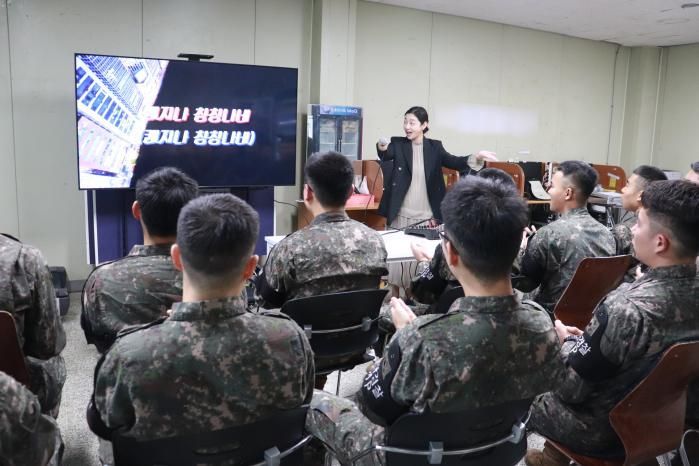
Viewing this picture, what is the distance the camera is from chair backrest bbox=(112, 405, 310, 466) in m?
1.28

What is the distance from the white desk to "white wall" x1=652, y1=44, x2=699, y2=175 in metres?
6.10

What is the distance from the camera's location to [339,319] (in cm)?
231

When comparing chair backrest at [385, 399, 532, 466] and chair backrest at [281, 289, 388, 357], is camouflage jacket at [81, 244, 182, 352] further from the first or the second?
chair backrest at [385, 399, 532, 466]

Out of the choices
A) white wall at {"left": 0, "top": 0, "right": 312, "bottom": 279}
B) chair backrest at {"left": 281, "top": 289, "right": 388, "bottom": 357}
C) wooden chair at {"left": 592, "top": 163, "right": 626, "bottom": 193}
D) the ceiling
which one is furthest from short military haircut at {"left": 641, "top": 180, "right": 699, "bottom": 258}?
wooden chair at {"left": 592, "top": 163, "right": 626, "bottom": 193}

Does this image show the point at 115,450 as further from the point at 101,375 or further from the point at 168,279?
the point at 168,279

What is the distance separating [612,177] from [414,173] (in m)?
3.97

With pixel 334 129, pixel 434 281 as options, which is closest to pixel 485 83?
pixel 334 129

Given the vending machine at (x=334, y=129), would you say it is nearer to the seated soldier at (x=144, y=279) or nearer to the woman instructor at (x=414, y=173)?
the woman instructor at (x=414, y=173)

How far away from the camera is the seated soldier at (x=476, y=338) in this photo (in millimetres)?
1388

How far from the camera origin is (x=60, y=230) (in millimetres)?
4934

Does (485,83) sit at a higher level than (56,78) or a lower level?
higher

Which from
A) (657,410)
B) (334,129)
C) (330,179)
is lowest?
(657,410)

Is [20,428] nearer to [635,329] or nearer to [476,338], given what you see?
[476,338]

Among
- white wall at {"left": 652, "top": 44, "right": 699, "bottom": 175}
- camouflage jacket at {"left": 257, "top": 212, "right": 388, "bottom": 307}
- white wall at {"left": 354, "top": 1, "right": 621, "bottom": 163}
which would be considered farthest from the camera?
white wall at {"left": 652, "top": 44, "right": 699, "bottom": 175}
